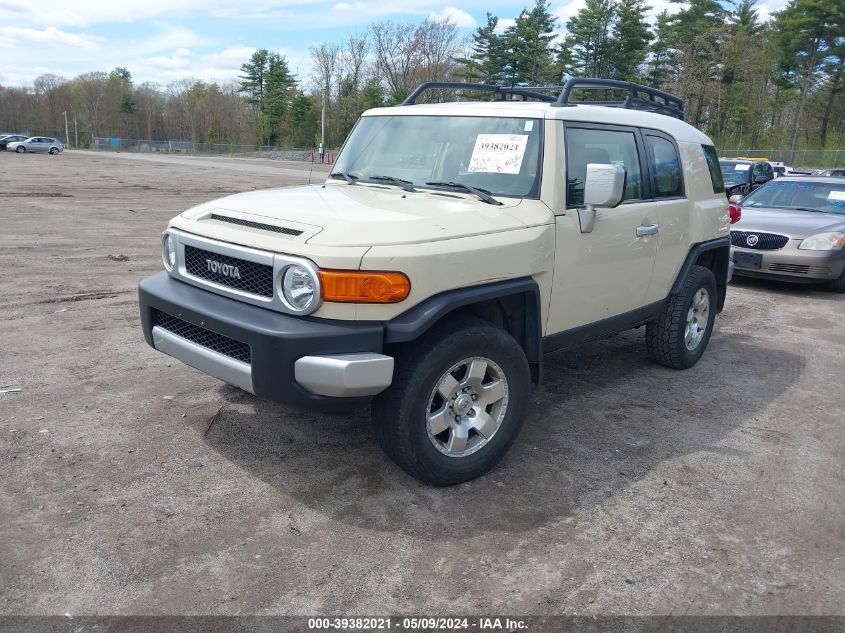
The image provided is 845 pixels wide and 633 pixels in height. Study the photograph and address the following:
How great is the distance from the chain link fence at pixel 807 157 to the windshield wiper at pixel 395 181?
5067 cm

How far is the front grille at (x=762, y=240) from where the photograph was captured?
9.62 metres

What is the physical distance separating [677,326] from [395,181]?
8.75 feet

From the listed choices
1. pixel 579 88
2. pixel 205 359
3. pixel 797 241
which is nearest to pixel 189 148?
pixel 797 241

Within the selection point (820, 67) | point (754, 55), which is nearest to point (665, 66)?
point (754, 55)

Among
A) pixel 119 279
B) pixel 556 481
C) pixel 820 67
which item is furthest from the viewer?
pixel 820 67

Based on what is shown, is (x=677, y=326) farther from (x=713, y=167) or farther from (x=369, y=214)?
(x=369, y=214)

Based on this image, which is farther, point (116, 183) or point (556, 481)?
point (116, 183)

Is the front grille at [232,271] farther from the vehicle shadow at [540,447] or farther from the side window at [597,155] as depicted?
the side window at [597,155]

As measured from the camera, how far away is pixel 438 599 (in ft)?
9.46

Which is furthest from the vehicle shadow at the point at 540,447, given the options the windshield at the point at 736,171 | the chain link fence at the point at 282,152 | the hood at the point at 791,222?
the chain link fence at the point at 282,152

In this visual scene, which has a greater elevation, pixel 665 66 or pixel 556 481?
pixel 665 66

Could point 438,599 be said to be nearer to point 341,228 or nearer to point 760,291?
point 341,228

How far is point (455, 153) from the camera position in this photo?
174 inches

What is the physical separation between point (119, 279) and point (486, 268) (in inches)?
256
